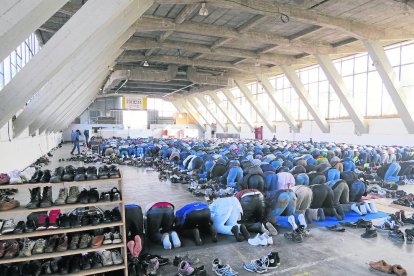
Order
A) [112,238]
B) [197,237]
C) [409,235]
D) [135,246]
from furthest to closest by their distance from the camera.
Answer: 1. [409,235]
2. [197,237]
3. [135,246]
4. [112,238]

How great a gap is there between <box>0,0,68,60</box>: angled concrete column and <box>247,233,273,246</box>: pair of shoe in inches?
197

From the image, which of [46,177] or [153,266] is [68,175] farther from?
[153,266]

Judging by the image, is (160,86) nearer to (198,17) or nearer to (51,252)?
(198,17)

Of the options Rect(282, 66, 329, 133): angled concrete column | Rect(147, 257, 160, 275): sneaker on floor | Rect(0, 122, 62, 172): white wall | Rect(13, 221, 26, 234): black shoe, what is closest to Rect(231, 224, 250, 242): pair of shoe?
Rect(147, 257, 160, 275): sneaker on floor

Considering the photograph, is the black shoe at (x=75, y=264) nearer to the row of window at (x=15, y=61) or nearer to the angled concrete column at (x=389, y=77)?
the row of window at (x=15, y=61)

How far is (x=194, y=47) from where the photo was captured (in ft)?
61.6

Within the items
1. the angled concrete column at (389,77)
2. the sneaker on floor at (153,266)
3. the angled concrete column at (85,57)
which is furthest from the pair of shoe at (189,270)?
the angled concrete column at (389,77)

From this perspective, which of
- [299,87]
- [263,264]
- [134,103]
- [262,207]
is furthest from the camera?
[134,103]

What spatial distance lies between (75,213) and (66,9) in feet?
32.7

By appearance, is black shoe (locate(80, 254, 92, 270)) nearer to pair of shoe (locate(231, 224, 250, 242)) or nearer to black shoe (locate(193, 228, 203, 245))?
black shoe (locate(193, 228, 203, 245))

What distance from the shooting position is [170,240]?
206 inches

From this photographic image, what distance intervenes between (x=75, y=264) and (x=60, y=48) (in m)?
5.18

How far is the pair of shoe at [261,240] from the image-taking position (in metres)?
5.26

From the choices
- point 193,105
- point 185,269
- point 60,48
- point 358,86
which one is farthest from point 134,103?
point 185,269
